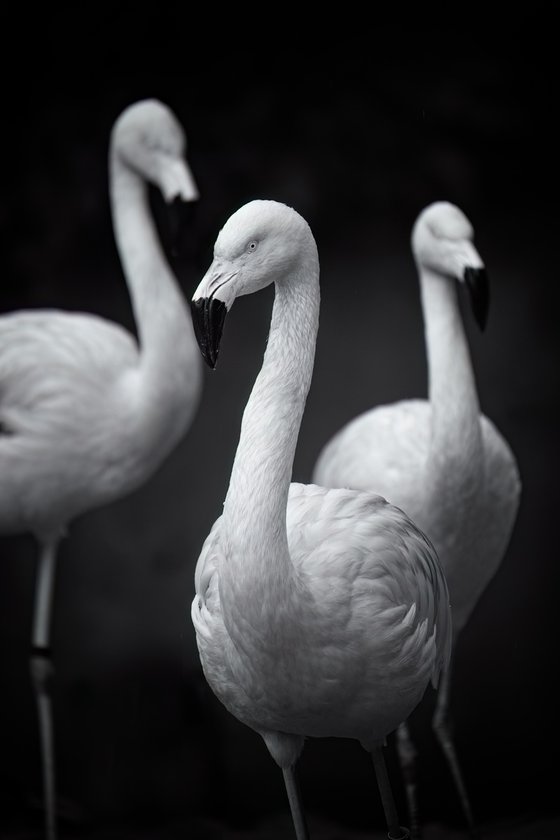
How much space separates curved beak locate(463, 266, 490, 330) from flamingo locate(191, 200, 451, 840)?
62cm

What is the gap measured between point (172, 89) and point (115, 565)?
2079 millimetres

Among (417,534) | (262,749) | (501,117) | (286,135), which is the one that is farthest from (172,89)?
(417,534)

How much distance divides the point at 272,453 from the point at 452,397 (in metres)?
0.88

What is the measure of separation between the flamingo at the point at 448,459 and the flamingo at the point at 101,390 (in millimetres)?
604

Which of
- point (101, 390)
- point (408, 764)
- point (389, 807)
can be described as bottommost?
point (408, 764)

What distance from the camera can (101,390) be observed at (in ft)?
11.7

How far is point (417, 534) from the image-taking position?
2383 mm

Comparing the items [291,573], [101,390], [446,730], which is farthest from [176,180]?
[291,573]

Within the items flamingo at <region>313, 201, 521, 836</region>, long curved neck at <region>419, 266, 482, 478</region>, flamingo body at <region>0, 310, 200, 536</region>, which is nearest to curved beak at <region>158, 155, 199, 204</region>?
flamingo body at <region>0, 310, 200, 536</region>

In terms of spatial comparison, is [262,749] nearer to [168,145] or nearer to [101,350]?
[101,350]

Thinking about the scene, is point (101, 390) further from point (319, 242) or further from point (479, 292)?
point (319, 242)

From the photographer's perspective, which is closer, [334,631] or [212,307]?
[212,307]

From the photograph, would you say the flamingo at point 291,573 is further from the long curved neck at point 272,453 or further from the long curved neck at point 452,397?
the long curved neck at point 452,397

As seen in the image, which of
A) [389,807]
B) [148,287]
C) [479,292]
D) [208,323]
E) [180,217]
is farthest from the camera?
[148,287]
